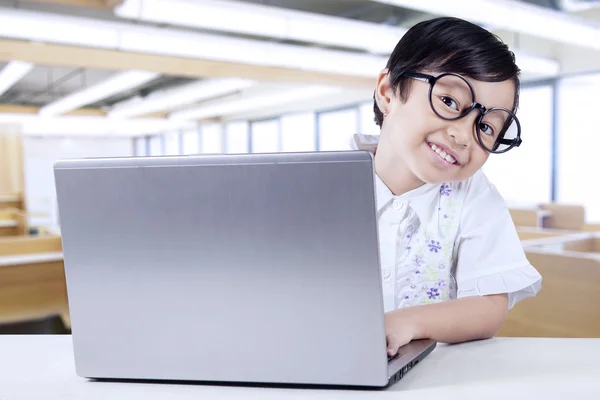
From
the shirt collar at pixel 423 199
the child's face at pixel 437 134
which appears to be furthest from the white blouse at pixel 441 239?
the child's face at pixel 437 134

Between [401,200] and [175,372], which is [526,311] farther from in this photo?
[175,372]

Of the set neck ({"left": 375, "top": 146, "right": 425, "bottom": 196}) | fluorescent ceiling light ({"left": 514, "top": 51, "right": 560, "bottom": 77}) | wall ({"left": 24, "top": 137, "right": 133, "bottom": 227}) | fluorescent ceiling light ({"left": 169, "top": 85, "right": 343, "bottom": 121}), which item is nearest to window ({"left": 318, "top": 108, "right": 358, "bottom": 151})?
fluorescent ceiling light ({"left": 169, "top": 85, "right": 343, "bottom": 121})

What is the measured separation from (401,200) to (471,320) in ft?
0.97

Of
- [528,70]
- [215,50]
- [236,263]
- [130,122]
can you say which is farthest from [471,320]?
[130,122]

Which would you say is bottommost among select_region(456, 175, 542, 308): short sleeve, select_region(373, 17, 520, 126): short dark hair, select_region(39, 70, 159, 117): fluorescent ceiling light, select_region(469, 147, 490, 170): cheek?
select_region(456, 175, 542, 308): short sleeve

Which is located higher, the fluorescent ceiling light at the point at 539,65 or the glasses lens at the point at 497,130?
the fluorescent ceiling light at the point at 539,65

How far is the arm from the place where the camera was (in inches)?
33.1

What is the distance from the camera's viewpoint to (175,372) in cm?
72

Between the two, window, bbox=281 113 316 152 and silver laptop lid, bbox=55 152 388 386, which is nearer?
silver laptop lid, bbox=55 152 388 386

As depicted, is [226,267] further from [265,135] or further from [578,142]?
[265,135]

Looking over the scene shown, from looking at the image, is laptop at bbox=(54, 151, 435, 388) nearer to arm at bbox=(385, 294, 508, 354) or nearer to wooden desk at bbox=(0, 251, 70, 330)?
arm at bbox=(385, 294, 508, 354)

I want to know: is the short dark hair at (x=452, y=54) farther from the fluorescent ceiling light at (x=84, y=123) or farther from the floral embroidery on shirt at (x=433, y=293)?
the fluorescent ceiling light at (x=84, y=123)

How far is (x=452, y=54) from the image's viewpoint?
0.96 m

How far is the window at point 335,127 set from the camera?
27.7 feet
